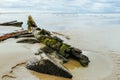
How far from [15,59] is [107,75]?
5.02 metres

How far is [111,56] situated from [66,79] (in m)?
7.06

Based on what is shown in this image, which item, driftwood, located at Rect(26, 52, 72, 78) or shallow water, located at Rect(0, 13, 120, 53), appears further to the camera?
shallow water, located at Rect(0, 13, 120, 53)

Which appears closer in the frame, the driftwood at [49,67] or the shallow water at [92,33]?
the driftwood at [49,67]

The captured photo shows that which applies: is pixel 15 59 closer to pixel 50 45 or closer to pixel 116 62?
pixel 50 45

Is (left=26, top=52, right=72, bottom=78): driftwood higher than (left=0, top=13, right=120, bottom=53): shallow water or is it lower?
higher

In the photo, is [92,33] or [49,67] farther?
[92,33]

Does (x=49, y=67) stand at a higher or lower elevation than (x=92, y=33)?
higher

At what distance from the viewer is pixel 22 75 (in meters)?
10.1

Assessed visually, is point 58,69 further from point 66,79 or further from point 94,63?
point 94,63

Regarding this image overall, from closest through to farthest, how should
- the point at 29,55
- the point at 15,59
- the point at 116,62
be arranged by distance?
the point at 15,59, the point at 29,55, the point at 116,62

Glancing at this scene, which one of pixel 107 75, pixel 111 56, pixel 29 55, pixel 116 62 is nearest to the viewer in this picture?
pixel 107 75

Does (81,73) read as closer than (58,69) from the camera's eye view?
No

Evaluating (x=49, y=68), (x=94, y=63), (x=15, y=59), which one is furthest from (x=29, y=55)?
(x=94, y=63)

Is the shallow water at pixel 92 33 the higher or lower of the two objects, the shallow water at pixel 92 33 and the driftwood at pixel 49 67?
the lower
